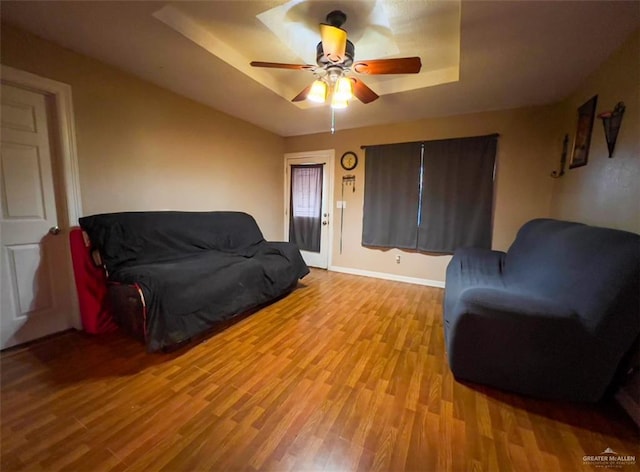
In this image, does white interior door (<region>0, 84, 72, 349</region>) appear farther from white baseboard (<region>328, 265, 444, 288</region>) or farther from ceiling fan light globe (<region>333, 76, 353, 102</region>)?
white baseboard (<region>328, 265, 444, 288</region>)

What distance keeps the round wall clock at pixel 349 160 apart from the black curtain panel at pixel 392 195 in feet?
0.66

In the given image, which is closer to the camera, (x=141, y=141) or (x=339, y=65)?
(x=339, y=65)

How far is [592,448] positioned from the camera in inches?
46.9

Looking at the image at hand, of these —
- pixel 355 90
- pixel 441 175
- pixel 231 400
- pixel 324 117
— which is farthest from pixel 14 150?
pixel 441 175

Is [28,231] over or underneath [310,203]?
underneath

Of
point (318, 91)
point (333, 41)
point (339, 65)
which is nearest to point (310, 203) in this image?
point (318, 91)

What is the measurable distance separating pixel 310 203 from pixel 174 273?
2.73 meters

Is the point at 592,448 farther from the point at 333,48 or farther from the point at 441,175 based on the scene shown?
the point at 441,175

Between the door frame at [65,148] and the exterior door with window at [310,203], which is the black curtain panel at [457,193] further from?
the door frame at [65,148]

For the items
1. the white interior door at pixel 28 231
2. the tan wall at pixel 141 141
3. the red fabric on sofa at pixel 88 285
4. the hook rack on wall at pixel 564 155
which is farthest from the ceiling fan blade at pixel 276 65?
the hook rack on wall at pixel 564 155

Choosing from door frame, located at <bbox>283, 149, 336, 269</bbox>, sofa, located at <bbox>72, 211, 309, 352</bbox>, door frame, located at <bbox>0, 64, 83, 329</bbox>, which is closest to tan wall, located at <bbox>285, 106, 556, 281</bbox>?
door frame, located at <bbox>283, 149, 336, 269</bbox>

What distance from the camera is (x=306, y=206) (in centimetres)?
442

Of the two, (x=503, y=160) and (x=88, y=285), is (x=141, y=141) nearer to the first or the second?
(x=88, y=285)

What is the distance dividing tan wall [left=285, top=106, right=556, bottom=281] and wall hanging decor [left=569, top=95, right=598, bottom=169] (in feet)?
1.76
